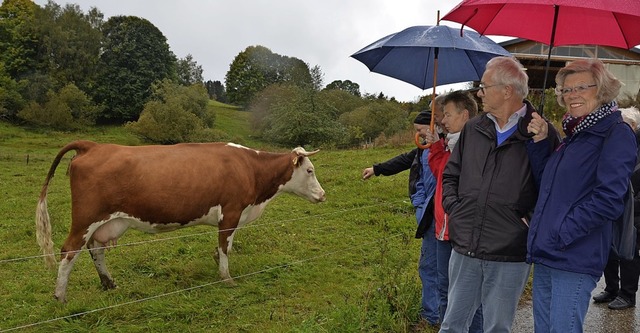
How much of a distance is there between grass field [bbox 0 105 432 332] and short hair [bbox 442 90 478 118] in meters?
1.71

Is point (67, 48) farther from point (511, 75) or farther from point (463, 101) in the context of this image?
point (511, 75)

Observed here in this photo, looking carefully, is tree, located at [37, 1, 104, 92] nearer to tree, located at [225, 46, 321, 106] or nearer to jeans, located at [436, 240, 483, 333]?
tree, located at [225, 46, 321, 106]

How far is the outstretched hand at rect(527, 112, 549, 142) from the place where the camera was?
9.53 ft

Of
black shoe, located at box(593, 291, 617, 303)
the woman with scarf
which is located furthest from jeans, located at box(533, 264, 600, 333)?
black shoe, located at box(593, 291, 617, 303)

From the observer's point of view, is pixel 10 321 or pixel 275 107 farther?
pixel 275 107

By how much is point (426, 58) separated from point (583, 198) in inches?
121

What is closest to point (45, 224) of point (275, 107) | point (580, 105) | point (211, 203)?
point (211, 203)

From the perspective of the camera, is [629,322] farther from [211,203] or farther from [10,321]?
[10,321]

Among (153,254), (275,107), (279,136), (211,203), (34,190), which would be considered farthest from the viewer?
(275,107)

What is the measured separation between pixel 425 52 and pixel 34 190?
12589 millimetres

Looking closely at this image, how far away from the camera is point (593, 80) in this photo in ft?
9.14

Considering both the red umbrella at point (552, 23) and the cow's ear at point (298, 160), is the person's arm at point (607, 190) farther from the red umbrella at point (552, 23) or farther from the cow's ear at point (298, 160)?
the cow's ear at point (298, 160)

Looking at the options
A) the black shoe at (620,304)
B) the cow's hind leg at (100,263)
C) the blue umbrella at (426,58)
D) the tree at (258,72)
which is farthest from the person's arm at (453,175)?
the tree at (258,72)

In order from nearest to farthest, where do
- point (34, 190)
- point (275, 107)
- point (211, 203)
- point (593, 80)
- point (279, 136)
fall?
point (593, 80), point (211, 203), point (34, 190), point (279, 136), point (275, 107)
